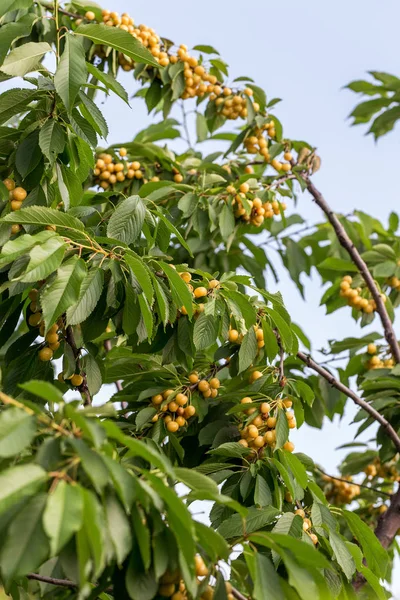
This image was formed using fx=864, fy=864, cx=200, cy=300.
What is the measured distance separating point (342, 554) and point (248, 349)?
689 millimetres

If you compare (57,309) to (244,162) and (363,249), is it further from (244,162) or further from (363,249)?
(363,249)

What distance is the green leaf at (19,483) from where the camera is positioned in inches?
54.9

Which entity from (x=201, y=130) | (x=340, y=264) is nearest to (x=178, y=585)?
(x=340, y=264)

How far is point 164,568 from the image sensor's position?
1.63m

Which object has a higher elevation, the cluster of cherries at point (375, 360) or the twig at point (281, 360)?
the twig at point (281, 360)

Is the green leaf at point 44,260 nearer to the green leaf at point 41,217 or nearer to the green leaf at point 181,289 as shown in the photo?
the green leaf at point 41,217

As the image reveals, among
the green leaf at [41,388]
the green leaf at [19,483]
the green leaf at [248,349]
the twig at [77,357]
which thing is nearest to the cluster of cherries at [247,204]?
the green leaf at [248,349]

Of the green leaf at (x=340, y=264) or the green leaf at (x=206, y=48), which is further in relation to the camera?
the green leaf at (x=340, y=264)

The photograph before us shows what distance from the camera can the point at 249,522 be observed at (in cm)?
216

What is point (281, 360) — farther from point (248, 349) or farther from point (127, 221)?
point (127, 221)

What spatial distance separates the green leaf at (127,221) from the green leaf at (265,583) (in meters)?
1.03

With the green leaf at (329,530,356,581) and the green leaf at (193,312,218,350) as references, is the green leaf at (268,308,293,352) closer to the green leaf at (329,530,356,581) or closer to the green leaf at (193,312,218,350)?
the green leaf at (193,312,218,350)

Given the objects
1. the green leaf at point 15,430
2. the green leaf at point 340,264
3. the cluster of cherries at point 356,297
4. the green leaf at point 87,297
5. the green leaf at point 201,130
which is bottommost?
the green leaf at point 15,430

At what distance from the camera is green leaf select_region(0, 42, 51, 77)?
233cm
